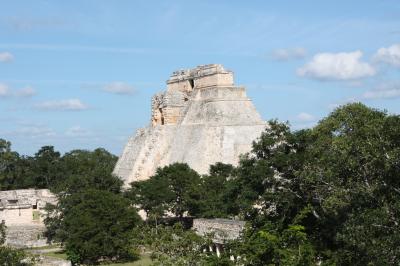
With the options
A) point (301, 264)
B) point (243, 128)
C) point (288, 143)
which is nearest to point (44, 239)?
point (243, 128)

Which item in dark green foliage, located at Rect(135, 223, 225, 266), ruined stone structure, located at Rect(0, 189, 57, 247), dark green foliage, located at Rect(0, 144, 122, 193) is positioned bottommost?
dark green foliage, located at Rect(135, 223, 225, 266)

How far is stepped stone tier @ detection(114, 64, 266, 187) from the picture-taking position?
35125 mm

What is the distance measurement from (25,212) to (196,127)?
11710mm

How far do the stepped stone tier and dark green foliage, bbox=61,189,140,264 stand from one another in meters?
9.21

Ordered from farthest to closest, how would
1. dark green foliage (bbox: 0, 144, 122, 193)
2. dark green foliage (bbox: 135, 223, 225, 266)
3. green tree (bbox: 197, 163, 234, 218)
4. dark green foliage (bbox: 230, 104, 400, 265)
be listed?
dark green foliage (bbox: 0, 144, 122, 193) → green tree (bbox: 197, 163, 234, 218) → dark green foliage (bbox: 135, 223, 225, 266) → dark green foliage (bbox: 230, 104, 400, 265)

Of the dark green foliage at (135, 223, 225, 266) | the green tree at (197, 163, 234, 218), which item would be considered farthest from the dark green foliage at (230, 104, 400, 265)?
the green tree at (197, 163, 234, 218)

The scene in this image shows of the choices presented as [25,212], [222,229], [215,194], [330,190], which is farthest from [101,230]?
[25,212]

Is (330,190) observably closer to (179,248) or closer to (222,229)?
(179,248)

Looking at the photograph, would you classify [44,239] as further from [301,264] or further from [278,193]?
[301,264]

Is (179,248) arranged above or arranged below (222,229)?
below

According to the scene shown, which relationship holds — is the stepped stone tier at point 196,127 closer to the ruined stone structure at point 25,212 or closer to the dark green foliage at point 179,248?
the ruined stone structure at point 25,212

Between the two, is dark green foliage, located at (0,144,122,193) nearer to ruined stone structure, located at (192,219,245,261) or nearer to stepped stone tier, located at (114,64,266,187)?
stepped stone tier, located at (114,64,266,187)

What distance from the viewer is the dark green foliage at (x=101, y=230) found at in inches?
989

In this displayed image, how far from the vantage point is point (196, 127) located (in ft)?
120
